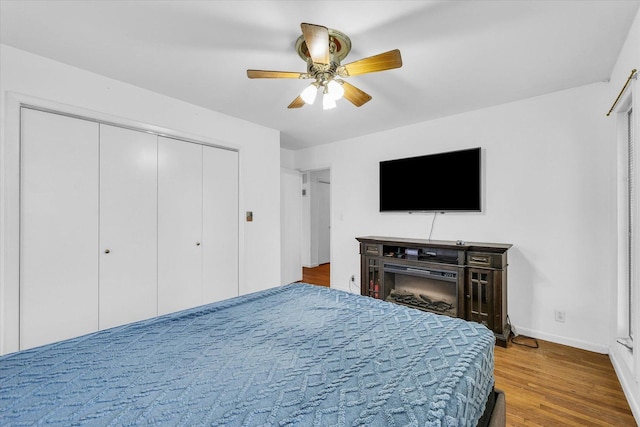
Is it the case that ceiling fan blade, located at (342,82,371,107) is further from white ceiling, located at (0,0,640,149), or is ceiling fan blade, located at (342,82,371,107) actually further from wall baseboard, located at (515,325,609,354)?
wall baseboard, located at (515,325,609,354)

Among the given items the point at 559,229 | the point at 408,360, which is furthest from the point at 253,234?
the point at 559,229

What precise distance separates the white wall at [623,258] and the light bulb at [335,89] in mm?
1759

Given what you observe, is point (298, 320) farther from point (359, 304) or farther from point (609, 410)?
point (609, 410)

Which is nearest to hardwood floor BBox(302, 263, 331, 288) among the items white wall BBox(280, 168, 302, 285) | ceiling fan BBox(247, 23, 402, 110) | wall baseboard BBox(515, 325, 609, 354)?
white wall BBox(280, 168, 302, 285)

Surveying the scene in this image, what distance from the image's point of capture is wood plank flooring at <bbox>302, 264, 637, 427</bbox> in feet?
5.86

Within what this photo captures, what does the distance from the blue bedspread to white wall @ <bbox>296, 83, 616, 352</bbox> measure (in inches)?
78.4

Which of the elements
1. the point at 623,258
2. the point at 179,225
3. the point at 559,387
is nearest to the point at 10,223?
the point at 179,225

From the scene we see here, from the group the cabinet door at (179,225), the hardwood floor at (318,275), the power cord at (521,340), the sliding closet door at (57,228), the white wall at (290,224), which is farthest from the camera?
the hardwood floor at (318,275)

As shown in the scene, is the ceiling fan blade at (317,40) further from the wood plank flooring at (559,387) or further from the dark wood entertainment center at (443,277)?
the wood plank flooring at (559,387)

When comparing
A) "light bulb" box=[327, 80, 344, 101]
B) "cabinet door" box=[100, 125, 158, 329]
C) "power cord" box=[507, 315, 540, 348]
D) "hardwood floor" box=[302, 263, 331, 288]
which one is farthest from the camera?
"hardwood floor" box=[302, 263, 331, 288]

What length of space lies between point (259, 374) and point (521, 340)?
2959 millimetres

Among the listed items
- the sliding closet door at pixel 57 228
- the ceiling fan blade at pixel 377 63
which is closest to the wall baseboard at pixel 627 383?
the ceiling fan blade at pixel 377 63

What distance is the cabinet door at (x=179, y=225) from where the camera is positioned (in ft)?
9.66

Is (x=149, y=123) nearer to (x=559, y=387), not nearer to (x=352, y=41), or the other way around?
(x=352, y=41)
